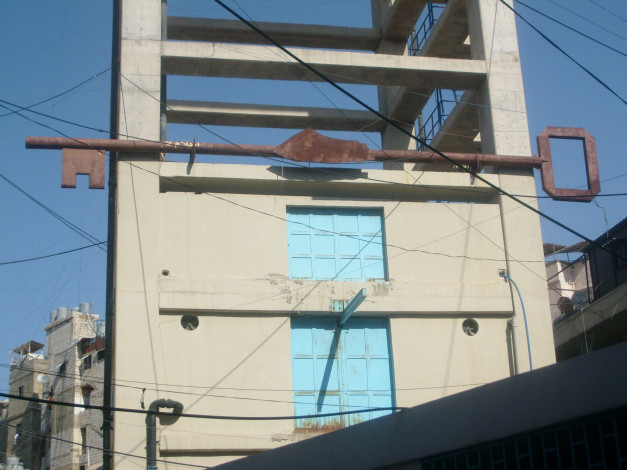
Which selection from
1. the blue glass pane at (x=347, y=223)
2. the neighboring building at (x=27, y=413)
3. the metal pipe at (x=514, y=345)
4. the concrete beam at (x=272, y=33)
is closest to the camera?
the metal pipe at (x=514, y=345)

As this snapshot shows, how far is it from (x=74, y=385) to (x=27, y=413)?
6197mm

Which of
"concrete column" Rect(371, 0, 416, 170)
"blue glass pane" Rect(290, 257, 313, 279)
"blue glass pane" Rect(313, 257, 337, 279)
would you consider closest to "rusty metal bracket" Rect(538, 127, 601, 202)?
"concrete column" Rect(371, 0, 416, 170)

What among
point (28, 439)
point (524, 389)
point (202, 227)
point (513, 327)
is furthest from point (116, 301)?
point (28, 439)

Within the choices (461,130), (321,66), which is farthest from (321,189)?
(461,130)

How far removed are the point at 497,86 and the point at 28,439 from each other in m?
36.7

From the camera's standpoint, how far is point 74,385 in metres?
44.1

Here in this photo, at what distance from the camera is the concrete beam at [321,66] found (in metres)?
20.1

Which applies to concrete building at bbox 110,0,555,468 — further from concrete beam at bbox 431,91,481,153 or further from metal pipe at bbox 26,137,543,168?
concrete beam at bbox 431,91,481,153

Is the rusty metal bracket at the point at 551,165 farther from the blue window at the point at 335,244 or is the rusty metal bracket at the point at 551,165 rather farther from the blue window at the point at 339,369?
the blue window at the point at 339,369

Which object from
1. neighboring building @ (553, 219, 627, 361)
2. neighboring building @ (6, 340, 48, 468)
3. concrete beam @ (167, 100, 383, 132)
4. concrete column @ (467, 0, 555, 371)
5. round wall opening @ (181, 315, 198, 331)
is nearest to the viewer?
round wall opening @ (181, 315, 198, 331)

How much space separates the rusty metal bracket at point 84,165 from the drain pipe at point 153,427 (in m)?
5.08

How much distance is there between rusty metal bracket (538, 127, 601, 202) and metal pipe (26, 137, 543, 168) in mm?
329

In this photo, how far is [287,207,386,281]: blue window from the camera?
750 inches

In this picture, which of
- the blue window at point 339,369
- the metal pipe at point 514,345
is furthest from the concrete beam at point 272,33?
the metal pipe at point 514,345
